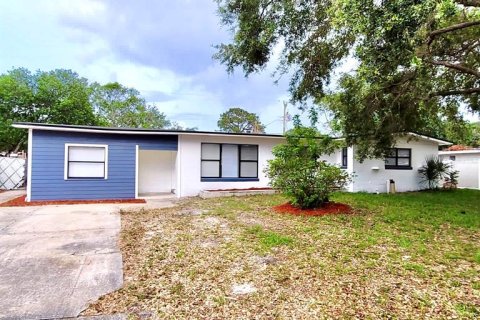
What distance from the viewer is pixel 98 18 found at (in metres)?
11.2

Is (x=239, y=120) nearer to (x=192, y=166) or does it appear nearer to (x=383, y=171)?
(x=383, y=171)

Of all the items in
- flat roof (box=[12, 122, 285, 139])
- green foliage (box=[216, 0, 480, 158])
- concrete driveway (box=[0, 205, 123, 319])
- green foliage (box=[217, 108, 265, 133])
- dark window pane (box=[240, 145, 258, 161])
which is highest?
green foliage (box=[217, 108, 265, 133])

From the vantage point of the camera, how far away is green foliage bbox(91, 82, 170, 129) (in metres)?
27.6

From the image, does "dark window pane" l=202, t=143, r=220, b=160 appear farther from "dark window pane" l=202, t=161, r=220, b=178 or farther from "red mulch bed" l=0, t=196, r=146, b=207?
"red mulch bed" l=0, t=196, r=146, b=207

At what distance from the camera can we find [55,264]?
4203 millimetres

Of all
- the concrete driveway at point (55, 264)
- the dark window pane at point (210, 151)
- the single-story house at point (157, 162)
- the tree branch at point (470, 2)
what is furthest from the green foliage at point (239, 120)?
the tree branch at point (470, 2)

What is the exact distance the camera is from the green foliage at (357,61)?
5.39 m

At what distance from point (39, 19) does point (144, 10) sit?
4.13 metres

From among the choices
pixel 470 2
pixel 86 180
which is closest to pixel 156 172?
pixel 86 180

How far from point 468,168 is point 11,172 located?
994 inches

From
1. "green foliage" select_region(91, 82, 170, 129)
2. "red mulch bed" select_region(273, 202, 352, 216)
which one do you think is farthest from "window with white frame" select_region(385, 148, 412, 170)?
"green foliage" select_region(91, 82, 170, 129)

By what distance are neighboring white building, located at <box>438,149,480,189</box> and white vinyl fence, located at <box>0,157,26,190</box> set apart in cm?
2328

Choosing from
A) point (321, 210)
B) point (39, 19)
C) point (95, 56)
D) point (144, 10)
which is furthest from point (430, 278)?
point (95, 56)

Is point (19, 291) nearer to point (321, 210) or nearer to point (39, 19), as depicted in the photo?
point (321, 210)
